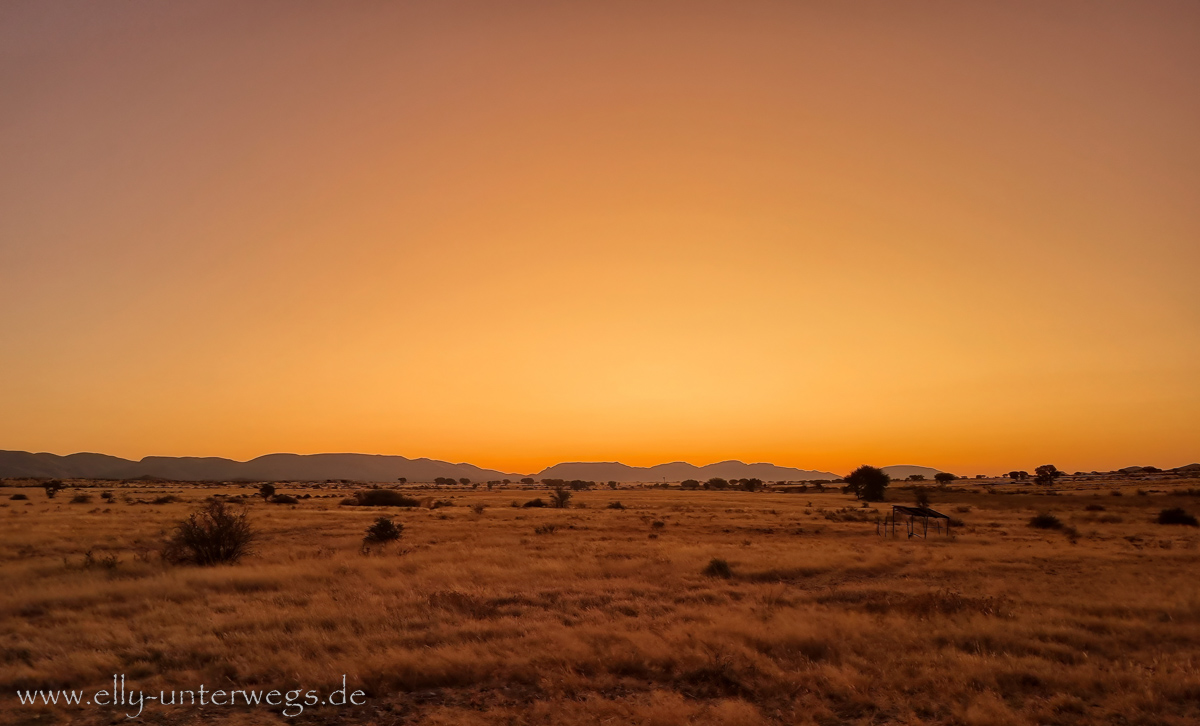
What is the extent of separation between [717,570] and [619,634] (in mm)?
10490

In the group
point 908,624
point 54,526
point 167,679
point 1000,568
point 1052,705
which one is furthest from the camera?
point 54,526

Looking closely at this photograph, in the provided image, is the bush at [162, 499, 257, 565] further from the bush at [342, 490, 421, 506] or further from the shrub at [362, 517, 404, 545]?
the bush at [342, 490, 421, 506]

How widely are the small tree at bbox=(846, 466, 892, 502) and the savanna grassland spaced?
62210 millimetres

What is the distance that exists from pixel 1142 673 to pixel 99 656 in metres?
18.7

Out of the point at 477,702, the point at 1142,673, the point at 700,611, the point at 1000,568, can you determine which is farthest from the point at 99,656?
the point at 1000,568

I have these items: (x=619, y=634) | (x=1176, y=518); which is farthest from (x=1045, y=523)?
(x=619, y=634)

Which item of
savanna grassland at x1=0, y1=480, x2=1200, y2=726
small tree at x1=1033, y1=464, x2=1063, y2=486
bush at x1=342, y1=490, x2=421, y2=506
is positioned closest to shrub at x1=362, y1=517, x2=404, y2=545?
savanna grassland at x1=0, y1=480, x2=1200, y2=726

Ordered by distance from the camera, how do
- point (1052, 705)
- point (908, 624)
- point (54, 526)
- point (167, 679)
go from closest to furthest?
point (1052, 705)
point (167, 679)
point (908, 624)
point (54, 526)

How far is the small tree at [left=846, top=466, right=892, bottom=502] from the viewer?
88.9 metres

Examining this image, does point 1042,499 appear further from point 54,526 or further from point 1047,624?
point 54,526

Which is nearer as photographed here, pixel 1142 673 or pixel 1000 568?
pixel 1142 673

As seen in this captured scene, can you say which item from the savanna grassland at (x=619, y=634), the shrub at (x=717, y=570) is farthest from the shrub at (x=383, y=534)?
the shrub at (x=717, y=570)

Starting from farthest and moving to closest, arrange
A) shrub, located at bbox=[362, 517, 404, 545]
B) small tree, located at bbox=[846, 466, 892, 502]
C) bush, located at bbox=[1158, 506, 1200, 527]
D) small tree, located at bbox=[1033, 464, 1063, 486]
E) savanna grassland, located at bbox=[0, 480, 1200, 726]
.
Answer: small tree, located at bbox=[1033, 464, 1063, 486], small tree, located at bbox=[846, 466, 892, 502], bush, located at bbox=[1158, 506, 1200, 527], shrub, located at bbox=[362, 517, 404, 545], savanna grassland, located at bbox=[0, 480, 1200, 726]

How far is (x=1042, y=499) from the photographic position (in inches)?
2985
